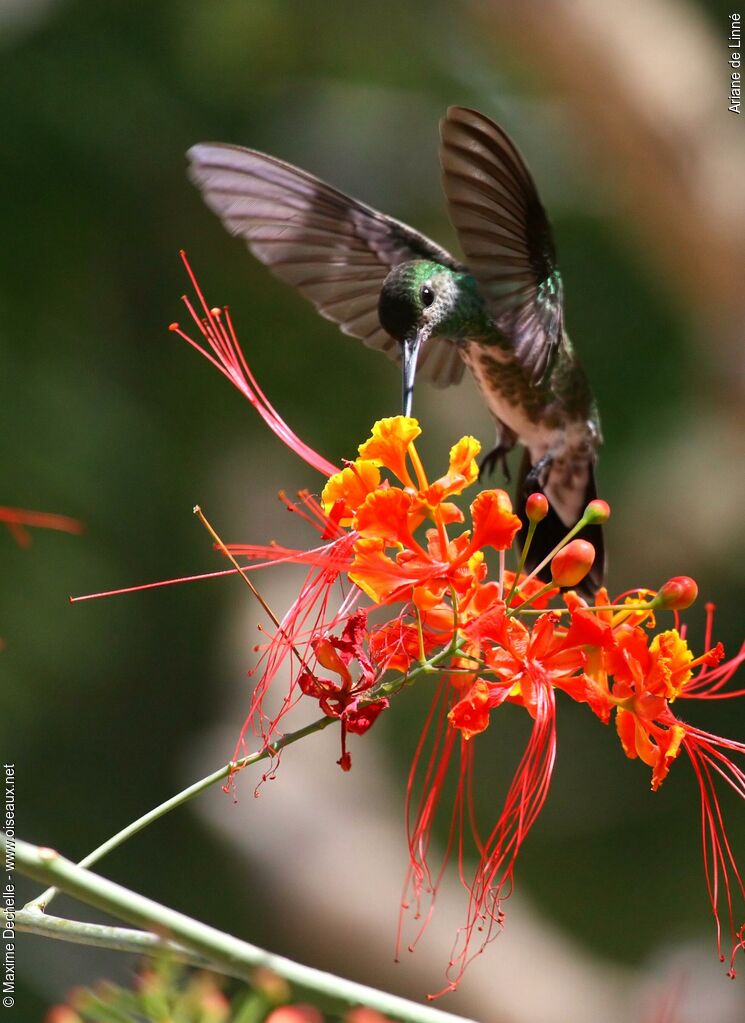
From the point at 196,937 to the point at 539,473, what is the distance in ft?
3.95

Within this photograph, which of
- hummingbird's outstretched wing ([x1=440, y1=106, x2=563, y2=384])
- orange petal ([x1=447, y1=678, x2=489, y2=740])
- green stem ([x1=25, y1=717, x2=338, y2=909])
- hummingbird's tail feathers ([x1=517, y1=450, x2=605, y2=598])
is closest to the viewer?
green stem ([x1=25, y1=717, x2=338, y2=909])

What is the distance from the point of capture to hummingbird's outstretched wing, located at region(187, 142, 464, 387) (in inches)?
75.2

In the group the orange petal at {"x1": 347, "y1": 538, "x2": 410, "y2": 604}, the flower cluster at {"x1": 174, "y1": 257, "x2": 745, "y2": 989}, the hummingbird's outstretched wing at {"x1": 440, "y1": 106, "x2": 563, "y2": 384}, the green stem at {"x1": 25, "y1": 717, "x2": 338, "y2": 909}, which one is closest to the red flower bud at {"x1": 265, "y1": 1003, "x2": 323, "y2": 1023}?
the green stem at {"x1": 25, "y1": 717, "x2": 338, "y2": 909}

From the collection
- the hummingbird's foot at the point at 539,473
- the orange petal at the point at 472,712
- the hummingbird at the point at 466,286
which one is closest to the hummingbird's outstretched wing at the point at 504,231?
the hummingbird at the point at 466,286

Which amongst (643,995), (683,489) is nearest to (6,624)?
(643,995)

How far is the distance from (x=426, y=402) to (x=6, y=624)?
1.96 m

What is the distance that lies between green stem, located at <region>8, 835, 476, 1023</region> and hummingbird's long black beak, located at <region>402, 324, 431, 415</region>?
2.62ft

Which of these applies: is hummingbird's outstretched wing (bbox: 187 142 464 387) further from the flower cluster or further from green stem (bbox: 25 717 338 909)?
green stem (bbox: 25 717 338 909)

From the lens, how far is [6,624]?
177 inches

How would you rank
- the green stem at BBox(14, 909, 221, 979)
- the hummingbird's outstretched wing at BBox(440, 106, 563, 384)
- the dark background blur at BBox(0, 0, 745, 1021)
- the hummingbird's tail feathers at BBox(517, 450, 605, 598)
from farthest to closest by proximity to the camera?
the dark background blur at BBox(0, 0, 745, 1021), the hummingbird's tail feathers at BBox(517, 450, 605, 598), the hummingbird's outstretched wing at BBox(440, 106, 563, 384), the green stem at BBox(14, 909, 221, 979)

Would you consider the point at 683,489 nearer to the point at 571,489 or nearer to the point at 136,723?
the point at 136,723

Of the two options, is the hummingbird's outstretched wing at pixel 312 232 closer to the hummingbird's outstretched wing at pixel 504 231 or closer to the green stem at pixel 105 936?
the hummingbird's outstretched wing at pixel 504 231

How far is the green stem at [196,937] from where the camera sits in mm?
908

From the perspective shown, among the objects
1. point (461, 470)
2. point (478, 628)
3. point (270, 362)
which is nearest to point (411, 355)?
point (461, 470)
